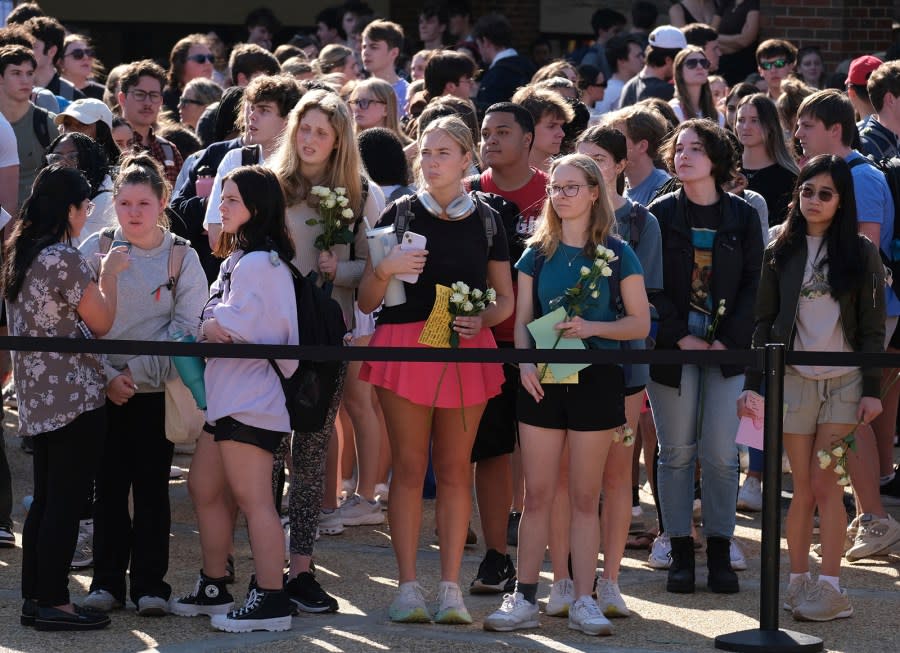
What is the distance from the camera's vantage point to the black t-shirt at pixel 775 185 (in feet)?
26.3

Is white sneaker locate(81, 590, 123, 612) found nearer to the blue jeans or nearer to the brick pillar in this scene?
the blue jeans

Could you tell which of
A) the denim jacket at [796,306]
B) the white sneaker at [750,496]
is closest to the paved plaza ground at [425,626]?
the white sneaker at [750,496]

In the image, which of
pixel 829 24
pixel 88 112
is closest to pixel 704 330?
pixel 88 112

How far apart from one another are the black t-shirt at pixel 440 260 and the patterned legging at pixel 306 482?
0.44 m

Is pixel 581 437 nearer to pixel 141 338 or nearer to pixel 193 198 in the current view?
pixel 141 338

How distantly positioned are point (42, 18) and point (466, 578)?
569cm

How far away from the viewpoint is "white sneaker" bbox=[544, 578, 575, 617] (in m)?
6.20

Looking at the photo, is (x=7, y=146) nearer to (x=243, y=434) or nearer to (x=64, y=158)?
(x=64, y=158)

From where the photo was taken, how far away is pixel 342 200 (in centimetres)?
625

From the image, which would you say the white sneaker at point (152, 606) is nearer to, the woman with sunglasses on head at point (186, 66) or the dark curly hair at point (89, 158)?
the dark curly hair at point (89, 158)

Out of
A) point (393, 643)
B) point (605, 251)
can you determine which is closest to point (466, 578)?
point (393, 643)

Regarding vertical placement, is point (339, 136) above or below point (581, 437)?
above

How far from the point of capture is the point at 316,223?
6324 mm

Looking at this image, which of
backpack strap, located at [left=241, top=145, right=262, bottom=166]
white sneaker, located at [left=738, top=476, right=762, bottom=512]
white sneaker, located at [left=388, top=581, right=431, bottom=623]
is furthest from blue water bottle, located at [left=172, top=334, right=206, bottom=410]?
white sneaker, located at [left=738, top=476, right=762, bottom=512]
